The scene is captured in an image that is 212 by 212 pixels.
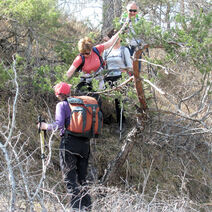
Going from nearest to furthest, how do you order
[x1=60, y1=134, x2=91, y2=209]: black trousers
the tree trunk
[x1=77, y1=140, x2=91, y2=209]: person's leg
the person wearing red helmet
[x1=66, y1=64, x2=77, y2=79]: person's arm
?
the person wearing red helmet
[x1=60, y1=134, x2=91, y2=209]: black trousers
[x1=77, y1=140, x2=91, y2=209]: person's leg
[x1=66, y1=64, x2=77, y2=79]: person's arm
the tree trunk

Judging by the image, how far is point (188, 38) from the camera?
12.0 ft

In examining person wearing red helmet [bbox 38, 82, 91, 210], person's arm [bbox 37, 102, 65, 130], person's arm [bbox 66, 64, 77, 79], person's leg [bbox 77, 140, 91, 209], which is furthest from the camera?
person's arm [bbox 66, 64, 77, 79]

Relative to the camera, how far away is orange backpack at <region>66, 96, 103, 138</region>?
4.12 metres

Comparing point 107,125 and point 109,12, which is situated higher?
point 109,12

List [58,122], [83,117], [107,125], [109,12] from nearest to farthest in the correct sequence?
[58,122], [83,117], [107,125], [109,12]

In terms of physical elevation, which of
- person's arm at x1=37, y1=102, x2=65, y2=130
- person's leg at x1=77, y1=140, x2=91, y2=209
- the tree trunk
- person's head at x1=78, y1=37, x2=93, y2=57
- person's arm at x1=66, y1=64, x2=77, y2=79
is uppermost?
the tree trunk

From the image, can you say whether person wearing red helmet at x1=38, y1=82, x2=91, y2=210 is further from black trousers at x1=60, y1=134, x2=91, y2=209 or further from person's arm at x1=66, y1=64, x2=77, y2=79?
person's arm at x1=66, y1=64, x2=77, y2=79

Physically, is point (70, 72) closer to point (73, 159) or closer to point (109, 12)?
point (73, 159)

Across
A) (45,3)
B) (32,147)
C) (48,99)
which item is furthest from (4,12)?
(32,147)

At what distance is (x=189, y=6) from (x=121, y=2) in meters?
2.08

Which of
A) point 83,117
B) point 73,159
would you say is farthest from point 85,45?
point 73,159

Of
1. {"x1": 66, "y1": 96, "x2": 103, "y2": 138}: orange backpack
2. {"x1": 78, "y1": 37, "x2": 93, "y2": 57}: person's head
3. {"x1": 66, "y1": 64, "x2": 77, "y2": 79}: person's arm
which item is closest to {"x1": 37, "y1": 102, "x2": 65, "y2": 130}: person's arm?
{"x1": 66, "y1": 96, "x2": 103, "y2": 138}: orange backpack

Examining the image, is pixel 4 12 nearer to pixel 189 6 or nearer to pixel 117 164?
pixel 117 164

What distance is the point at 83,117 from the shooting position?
413cm
